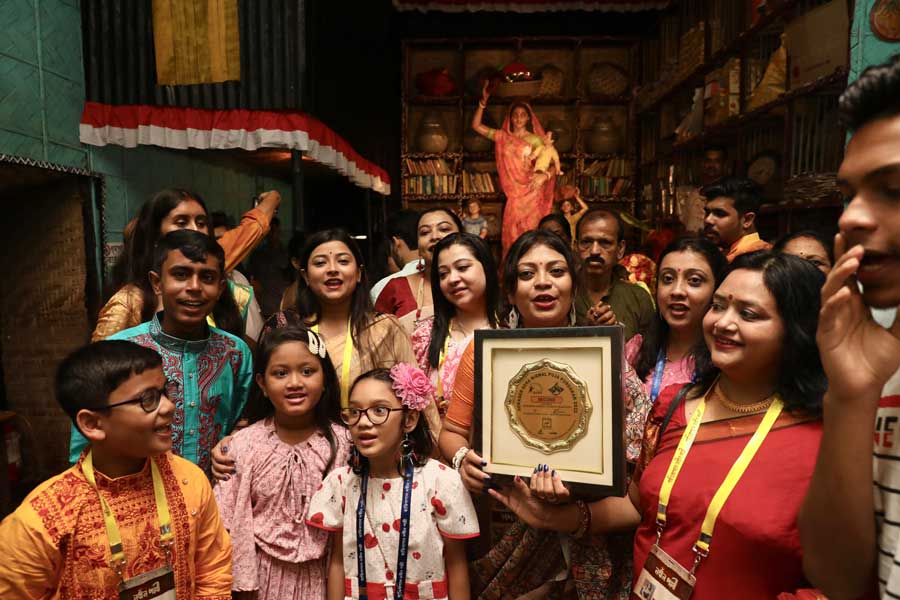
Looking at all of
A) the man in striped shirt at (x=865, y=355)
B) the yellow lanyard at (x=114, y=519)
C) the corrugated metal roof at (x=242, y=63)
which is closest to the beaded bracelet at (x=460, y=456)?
the yellow lanyard at (x=114, y=519)

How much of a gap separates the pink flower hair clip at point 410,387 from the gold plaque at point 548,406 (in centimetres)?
35

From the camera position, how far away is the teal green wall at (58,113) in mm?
3609

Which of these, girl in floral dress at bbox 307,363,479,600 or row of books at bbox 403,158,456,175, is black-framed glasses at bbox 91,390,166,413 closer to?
girl in floral dress at bbox 307,363,479,600

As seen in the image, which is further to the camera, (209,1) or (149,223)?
(209,1)

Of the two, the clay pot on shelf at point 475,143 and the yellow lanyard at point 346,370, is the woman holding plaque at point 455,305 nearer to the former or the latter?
the yellow lanyard at point 346,370

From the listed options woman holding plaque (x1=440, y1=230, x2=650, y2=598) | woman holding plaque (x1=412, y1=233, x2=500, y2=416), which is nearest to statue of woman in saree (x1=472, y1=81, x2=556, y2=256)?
woman holding plaque (x1=412, y1=233, x2=500, y2=416)

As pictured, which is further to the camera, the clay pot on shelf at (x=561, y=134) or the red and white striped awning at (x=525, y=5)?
the clay pot on shelf at (x=561, y=134)

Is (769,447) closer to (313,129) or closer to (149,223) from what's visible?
(149,223)

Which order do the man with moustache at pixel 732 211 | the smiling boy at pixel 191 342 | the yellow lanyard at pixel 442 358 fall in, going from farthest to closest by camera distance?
the man with moustache at pixel 732 211 < the yellow lanyard at pixel 442 358 < the smiling boy at pixel 191 342

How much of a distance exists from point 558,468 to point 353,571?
0.77 meters

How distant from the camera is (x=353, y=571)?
1.78 meters

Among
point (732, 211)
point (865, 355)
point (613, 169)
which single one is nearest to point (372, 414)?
point (865, 355)

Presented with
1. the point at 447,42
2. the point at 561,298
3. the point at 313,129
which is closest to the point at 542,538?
the point at 561,298

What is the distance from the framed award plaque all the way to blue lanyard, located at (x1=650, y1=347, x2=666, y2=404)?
0.65m
